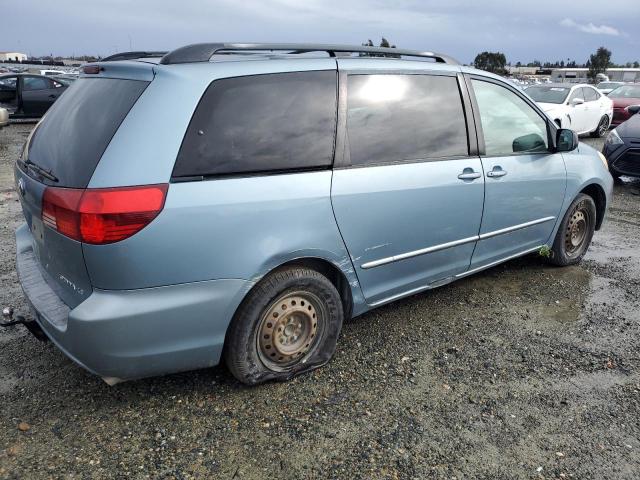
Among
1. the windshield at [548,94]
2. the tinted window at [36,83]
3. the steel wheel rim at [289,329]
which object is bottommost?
the steel wheel rim at [289,329]

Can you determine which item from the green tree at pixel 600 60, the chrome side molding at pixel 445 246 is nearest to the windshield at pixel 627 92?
the chrome side molding at pixel 445 246

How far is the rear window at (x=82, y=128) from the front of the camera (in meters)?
2.46

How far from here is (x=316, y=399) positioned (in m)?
2.88

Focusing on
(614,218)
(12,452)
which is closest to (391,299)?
(12,452)

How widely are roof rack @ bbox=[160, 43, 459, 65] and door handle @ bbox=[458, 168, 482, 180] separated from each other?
80cm

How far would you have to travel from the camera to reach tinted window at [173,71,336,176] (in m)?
2.52

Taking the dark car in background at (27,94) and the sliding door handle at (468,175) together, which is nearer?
the sliding door handle at (468,175)

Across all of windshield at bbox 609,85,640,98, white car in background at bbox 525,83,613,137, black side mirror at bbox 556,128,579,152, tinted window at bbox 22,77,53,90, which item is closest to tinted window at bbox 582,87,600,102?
white car in background at bbox 525,83,613,137

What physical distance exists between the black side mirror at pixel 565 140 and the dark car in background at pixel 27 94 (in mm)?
15164

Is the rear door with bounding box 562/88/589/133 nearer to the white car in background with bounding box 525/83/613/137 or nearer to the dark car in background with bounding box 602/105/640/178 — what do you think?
the white car in background with bounding box 525/83/613/137

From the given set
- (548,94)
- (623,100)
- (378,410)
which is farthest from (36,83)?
(623,100)

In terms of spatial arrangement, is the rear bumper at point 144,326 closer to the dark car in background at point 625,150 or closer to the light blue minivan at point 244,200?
the light blue minivan at point 244,200

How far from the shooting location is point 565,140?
14.1ft

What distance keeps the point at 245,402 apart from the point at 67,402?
92 centimetres
